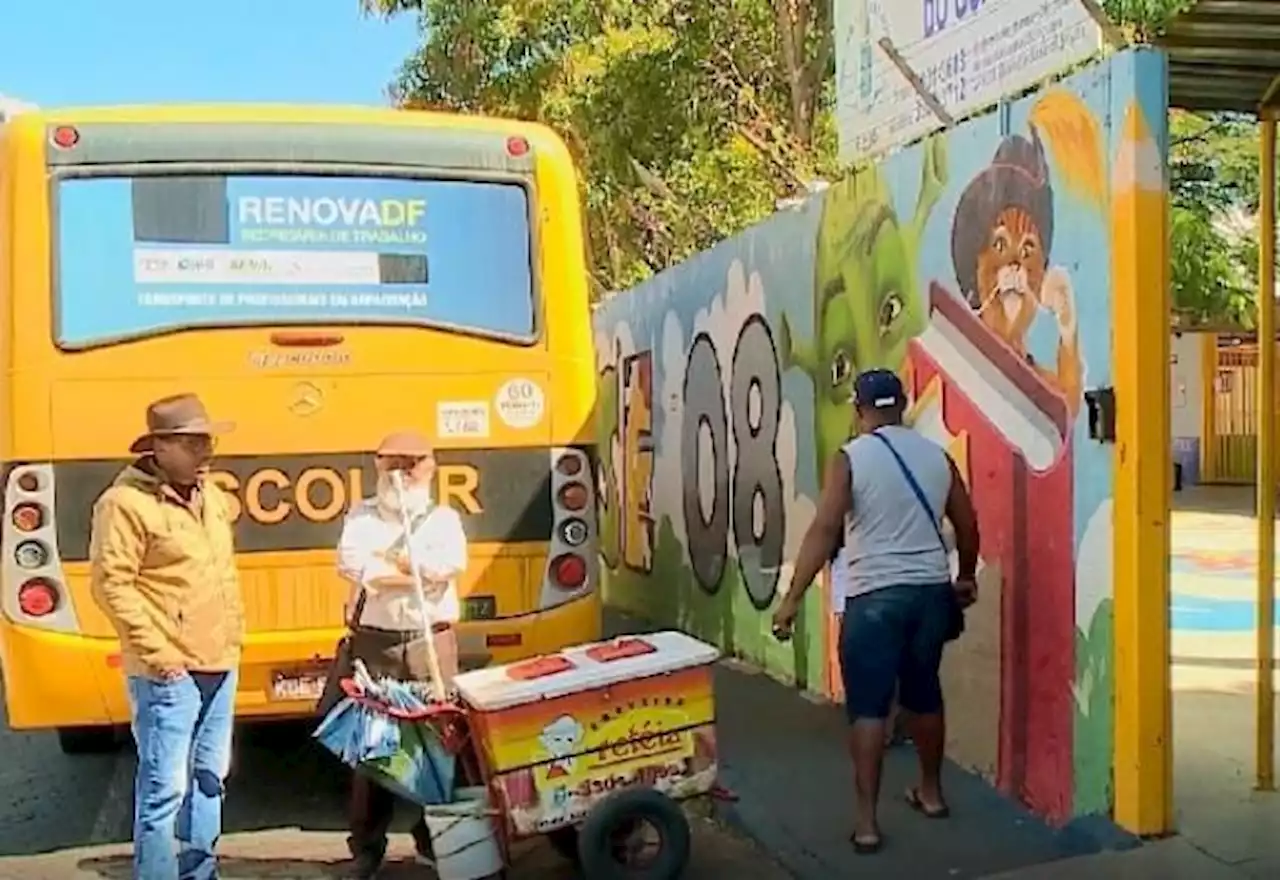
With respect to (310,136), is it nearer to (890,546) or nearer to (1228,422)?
(890,546)

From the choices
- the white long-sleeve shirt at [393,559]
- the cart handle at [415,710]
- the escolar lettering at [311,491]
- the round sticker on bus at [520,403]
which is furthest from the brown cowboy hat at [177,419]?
the round sticker on bus at [520,403]

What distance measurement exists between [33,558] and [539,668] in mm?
2201

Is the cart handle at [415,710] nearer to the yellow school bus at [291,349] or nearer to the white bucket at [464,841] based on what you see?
the white bucket at [464,841]

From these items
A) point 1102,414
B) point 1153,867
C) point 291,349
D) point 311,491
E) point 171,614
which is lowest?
point 1153,867

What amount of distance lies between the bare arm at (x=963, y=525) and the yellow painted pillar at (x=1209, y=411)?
2395 centimetres

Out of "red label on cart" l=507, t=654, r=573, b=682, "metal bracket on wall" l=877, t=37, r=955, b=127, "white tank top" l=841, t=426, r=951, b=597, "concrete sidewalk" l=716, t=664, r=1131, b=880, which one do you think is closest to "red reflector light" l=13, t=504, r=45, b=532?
"red label on cart" l=507, t=654, r=573, b=682

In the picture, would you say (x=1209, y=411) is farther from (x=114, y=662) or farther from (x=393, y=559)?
(x=114, y=662)

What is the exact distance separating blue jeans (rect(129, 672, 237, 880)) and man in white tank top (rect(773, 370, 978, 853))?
2023 mm

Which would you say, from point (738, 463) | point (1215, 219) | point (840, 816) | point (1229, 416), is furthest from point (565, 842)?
point (1229, 416)

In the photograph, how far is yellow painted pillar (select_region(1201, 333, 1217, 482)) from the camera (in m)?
28.5

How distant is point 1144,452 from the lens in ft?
18.0

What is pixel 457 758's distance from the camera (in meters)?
Result: 5.74

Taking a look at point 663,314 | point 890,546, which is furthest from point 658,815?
point 663,314

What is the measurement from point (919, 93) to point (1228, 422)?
22231 millimetres
